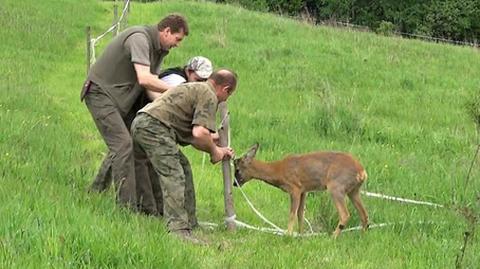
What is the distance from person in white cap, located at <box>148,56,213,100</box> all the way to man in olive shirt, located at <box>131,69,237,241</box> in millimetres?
334

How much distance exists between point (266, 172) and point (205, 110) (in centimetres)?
146

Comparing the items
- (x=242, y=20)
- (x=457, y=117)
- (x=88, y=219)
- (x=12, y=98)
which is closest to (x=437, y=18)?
(x=242, y=20)

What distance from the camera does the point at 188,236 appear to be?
6500mm

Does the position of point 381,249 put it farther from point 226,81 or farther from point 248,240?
point 226,81

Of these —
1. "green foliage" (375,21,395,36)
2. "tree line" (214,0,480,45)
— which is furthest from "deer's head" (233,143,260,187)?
"tree line" (214,0,480,45)

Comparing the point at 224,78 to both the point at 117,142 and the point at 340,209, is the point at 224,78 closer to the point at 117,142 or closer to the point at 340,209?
the point at 117,142

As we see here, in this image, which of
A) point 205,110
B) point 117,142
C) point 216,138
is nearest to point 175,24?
point 205,110

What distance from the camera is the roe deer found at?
6.95m

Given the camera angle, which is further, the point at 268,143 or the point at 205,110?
the point at 268,143

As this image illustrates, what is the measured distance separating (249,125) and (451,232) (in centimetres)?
480

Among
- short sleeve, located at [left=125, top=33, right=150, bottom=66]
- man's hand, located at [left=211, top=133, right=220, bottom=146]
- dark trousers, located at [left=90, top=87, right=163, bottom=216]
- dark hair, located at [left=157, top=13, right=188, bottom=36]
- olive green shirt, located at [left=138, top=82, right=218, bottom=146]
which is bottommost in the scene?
dark trousers, located at [left=90, top=87, right=163, bottom=216]

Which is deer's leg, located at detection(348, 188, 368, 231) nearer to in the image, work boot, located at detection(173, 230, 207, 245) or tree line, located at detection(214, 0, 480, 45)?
work boot, located at detection(173, 230, 207, 245)

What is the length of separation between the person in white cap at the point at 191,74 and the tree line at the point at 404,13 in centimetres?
4811

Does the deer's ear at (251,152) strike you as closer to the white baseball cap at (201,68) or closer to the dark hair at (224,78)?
the white baseball cap at (201,68)
